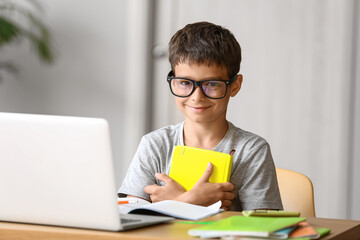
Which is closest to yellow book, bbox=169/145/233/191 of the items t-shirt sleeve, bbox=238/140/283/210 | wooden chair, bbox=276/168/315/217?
t-shirt sleeve, bbox=238/140/283/210

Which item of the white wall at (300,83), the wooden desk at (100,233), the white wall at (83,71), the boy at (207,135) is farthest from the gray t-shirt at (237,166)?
the white wall at (83,71)

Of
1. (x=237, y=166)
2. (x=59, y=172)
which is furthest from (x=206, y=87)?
(x=59, y=172)

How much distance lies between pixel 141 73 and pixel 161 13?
35 centimetres

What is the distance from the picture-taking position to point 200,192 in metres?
1.42

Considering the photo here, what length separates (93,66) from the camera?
3354 millimetres

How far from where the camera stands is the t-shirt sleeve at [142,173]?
163 cm

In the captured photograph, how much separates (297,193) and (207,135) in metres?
0.36

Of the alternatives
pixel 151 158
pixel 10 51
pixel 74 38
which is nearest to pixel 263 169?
pixel 151 158

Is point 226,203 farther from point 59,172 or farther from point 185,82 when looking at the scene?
point 59,172

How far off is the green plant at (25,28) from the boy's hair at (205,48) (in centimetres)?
156

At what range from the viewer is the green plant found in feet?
9.98

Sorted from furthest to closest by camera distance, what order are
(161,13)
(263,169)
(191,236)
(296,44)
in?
(161,13)
(296,44)
(263,169)
(191,236)

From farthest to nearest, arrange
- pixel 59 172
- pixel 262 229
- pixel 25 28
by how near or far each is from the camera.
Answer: pixel 25 28 → pixel 59 172 → pixel 262 229

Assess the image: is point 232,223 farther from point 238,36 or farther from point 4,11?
point 4,11
